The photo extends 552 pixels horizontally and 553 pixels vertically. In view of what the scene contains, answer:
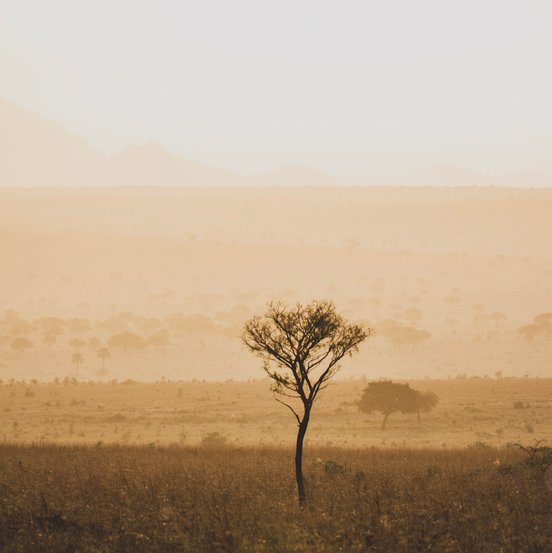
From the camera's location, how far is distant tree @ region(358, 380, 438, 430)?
37.5 metres

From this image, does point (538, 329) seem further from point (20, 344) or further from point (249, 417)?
point (20, 344)

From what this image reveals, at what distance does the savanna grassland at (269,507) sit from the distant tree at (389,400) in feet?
64.6

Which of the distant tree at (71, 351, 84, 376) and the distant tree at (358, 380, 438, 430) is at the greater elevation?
the distant tree at (71, 351, 84, 376)

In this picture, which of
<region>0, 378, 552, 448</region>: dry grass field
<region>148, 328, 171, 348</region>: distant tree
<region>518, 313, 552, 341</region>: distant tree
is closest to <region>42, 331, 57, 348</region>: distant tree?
<region>148, 328, 171, 348</region>: distant tree

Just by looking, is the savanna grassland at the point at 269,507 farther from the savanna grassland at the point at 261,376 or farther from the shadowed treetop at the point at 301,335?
the shadowed treetop at the point at 301,335

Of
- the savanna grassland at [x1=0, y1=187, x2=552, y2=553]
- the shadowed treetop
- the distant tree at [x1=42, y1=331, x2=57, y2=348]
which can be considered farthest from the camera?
the distant tree at [x1=42, y1=331, x2=57, y2=348]

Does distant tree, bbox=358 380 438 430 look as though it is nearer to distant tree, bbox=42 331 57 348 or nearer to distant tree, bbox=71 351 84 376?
distant tree, bbox=71 351 84 376

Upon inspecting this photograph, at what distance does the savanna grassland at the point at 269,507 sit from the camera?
1016cm

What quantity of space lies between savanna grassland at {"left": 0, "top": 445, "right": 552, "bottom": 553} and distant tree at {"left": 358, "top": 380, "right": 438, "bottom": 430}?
19.7 meters

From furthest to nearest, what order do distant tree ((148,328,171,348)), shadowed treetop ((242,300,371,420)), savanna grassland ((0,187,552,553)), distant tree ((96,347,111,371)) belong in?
1. distant tree ((148,328,171,348))
2. distant tree ((96,347,111,371))
3. shadowed treetop ((242,300,371,420))
4. savanna grassland ((0,187,552,553))

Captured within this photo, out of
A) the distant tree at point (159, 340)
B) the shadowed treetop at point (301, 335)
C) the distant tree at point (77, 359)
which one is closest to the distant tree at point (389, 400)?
the shadowed treetop at point (301, 335)

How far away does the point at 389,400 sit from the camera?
37.7 metres

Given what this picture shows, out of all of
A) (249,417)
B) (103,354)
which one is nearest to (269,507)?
(249,417)

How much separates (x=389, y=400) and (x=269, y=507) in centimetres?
2691
